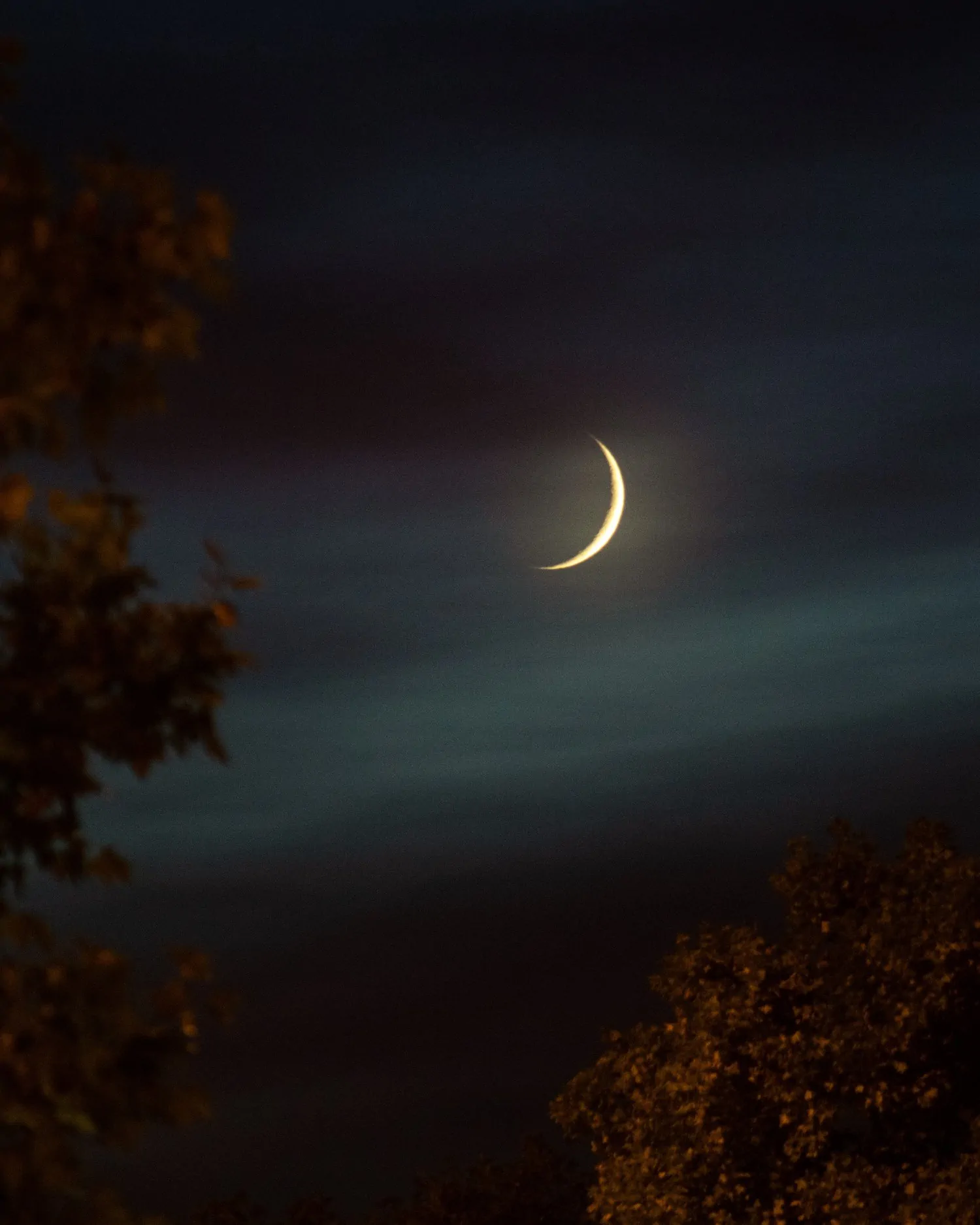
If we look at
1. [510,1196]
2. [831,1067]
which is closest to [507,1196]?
[510,1196]

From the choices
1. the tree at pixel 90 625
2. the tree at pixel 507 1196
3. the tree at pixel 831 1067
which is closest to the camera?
the tree at pixel 90 625

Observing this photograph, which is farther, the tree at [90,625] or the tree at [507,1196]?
the tree at [507,1196]

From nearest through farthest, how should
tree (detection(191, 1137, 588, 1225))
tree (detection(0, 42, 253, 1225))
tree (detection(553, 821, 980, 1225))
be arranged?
tree (detection(0, 42, 253, 1225)) < tree (detection(553, 821, 980, 1225)) < tree (detection(191, 1137, 588, 1225))

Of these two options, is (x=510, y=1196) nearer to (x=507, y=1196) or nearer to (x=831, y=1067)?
(x=507, y=1196)

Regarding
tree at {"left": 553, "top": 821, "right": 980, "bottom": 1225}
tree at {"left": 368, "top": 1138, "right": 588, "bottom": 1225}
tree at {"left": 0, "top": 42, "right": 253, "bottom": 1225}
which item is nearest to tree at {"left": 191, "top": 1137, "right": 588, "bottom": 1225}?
tree at {"left": 368, "top": 1138, "right": 588, "bottom": 1225}

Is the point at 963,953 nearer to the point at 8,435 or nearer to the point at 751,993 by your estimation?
the point at 751,993

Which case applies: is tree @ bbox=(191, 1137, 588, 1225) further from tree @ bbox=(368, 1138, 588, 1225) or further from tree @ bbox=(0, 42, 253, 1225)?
tree @ bbox=(0, 42, 253, 1225)

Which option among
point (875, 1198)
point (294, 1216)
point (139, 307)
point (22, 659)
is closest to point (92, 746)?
point (22, 659)

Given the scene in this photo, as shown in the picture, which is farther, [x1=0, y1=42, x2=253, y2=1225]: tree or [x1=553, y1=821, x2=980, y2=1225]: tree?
[x1=553, y1=821, x2=980, y2=1225]: tree

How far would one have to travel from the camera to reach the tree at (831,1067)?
2933 centimetres

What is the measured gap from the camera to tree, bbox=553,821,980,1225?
96.2ft

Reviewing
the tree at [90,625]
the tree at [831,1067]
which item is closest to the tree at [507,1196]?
the tree at [831,1067]

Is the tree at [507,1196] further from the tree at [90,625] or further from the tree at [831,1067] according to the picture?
the tree at [90,625]

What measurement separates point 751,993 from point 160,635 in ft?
78.7
